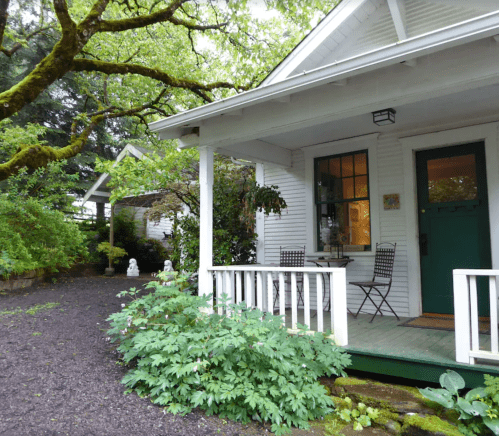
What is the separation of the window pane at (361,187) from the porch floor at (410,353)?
1945 mm

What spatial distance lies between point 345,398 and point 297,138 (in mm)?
3543

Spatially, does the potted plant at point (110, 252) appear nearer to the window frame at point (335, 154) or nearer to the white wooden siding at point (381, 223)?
the white wooden siding at point (381, 223)

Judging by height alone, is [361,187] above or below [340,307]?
above

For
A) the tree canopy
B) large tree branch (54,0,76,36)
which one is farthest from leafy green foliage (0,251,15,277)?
large tree branch (54,0,76,36)

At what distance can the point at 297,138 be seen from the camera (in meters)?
5.54

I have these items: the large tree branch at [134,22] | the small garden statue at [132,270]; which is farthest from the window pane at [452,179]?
the small garden statue at [132,270]

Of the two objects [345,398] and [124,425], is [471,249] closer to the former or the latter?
[345,398]

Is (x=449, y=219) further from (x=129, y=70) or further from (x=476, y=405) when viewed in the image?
(x=129, y=70)

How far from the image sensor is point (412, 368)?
3102mm

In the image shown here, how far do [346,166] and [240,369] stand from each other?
3576mm

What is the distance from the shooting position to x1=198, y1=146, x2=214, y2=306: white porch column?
4.50m

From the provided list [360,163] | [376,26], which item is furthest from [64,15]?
[360,163]

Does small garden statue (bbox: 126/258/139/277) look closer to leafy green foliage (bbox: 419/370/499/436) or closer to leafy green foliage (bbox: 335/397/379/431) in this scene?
leafy green foliage (bbox: 335/397/379/431)

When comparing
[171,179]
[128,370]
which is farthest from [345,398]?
[171,179]
